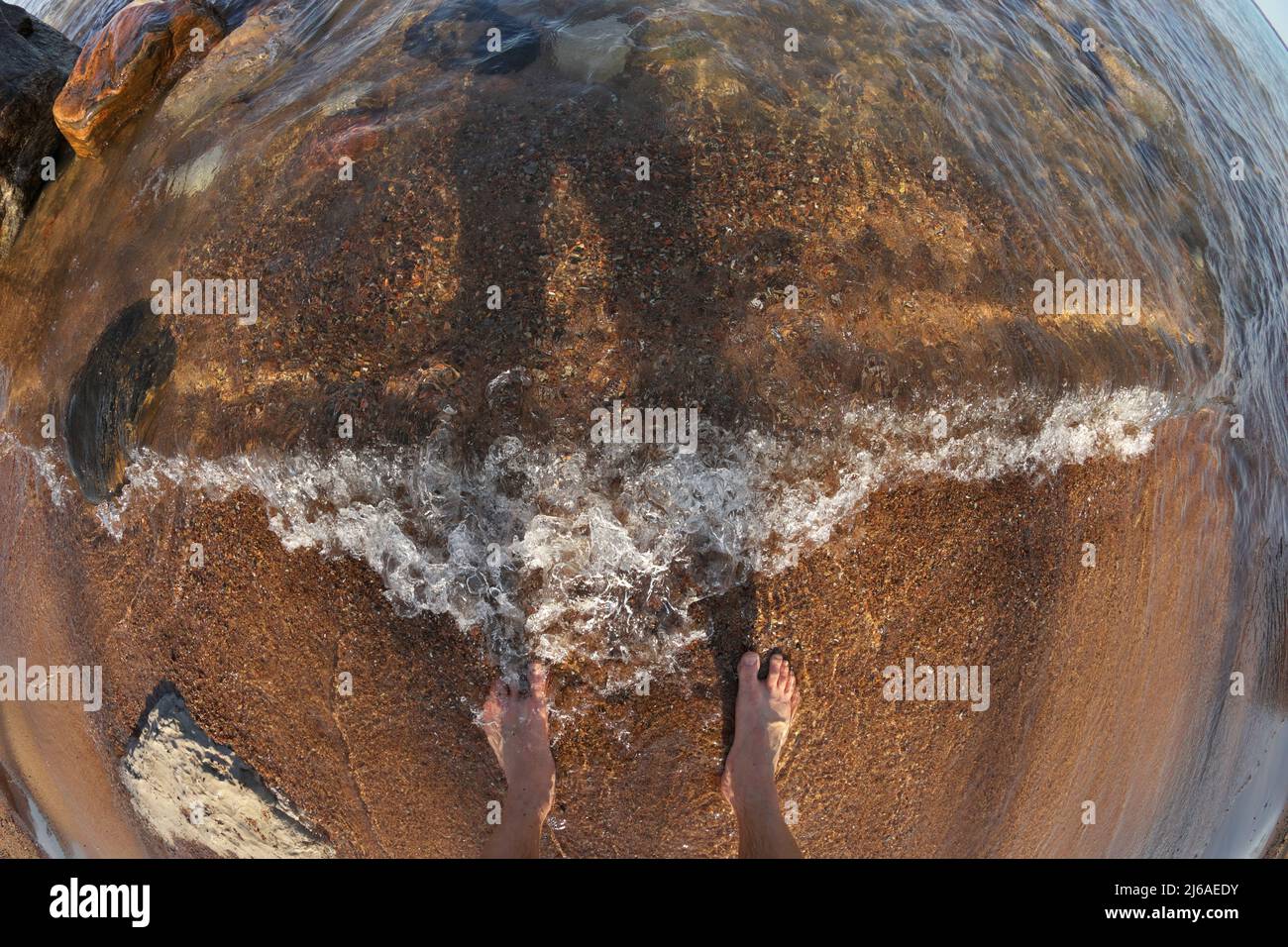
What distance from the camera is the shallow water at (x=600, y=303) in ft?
9.36

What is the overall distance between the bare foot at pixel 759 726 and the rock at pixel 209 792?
85.0 inches

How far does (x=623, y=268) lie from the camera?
289cm

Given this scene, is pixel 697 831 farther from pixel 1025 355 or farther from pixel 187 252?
pixel 187 252

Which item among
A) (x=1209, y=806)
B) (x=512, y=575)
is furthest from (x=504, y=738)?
(x=1209, y=806)

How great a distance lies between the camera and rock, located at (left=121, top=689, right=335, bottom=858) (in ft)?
10.7

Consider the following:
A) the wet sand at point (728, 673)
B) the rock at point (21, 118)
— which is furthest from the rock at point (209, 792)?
the rock at point (21, 118)

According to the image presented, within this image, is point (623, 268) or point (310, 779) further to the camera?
point (310, 779)

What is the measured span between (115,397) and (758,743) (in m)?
3.56

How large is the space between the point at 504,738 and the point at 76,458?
2.66 meters
